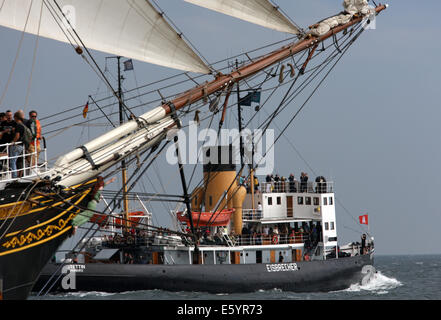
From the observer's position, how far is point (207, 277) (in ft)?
112

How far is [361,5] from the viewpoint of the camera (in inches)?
1116

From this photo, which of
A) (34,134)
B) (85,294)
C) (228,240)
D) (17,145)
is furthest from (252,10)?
(85,294)

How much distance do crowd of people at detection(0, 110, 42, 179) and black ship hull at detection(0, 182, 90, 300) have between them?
0.72m

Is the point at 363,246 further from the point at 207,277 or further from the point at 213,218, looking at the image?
the point at 207,277

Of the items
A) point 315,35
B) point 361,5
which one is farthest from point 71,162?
point 361,5

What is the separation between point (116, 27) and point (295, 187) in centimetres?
1943

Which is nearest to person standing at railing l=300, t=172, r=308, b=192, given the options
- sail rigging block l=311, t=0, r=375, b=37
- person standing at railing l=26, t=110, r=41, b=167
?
sail rigging block l=311, t=0, r=375, b=37

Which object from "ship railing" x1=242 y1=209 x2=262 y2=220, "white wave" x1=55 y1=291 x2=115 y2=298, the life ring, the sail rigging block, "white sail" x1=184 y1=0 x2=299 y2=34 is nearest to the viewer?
"white sail" x1=184 y1=0 x2=299 y2=34

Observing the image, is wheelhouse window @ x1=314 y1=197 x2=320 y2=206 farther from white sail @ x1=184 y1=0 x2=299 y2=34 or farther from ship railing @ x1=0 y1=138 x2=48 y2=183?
ship railing @ x1=0 y1=138 x2=48 y2=183

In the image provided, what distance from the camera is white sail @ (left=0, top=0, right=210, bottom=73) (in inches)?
872

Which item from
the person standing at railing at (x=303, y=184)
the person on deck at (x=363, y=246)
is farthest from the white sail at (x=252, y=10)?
the person on deck at (x=363, y=246)

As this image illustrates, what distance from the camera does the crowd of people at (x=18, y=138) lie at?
18.8 meters

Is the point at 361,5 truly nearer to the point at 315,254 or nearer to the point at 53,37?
the point at 53,37
